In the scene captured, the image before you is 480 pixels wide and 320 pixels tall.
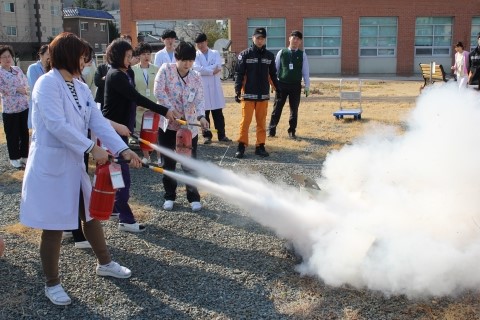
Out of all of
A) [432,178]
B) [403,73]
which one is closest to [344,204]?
[432,178]

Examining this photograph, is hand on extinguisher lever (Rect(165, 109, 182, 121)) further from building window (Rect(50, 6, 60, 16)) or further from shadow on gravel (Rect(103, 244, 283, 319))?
building window (Rect(50, 6, 60, 16))

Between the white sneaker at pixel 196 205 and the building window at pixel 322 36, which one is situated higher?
the building window at pixel 322 36

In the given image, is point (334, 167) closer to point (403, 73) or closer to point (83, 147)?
point (83, 147)

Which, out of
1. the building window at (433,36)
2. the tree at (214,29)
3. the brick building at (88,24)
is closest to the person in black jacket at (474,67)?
the building window at (433,36)

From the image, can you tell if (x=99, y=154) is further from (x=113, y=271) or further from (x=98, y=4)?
(x=98, y=4)

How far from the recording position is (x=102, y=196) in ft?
11.6

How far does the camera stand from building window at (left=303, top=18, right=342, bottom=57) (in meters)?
31.4

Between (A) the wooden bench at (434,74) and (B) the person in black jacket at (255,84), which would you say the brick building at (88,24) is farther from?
(B) the person in black jacket at (255,84)

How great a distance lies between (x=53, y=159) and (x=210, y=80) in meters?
6.45

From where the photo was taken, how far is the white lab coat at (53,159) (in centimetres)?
333

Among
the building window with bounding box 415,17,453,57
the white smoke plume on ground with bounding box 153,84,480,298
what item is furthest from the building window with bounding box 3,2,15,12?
the white smoke plume on ground with bounding box 153,84,480,298

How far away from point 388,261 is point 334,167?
2.24m

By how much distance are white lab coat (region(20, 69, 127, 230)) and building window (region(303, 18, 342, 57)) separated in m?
29.4

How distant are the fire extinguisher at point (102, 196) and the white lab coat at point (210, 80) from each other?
20.0 ft
